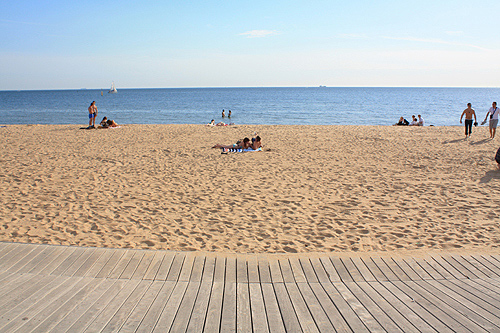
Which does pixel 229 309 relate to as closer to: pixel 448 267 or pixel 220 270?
pixel 220 270

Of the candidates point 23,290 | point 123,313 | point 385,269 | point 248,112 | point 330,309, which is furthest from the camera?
point 248,112

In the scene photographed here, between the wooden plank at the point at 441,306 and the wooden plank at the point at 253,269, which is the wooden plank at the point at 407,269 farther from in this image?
the wooden plank at the point at 253,269

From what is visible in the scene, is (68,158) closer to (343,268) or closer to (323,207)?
(323,207)

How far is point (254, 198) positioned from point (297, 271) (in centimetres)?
347

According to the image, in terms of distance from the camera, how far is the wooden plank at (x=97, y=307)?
264 centimetres

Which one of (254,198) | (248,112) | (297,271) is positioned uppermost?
(248,112)

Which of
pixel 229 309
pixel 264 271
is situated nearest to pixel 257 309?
pixel 229 309

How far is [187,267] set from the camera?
3654 millimetres

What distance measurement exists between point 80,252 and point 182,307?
1758mm

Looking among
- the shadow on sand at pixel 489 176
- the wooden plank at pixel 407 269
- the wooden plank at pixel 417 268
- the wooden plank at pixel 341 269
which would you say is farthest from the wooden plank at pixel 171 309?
the shadow on sand at pixel 489 176

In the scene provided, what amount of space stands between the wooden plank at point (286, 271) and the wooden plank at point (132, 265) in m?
1.55

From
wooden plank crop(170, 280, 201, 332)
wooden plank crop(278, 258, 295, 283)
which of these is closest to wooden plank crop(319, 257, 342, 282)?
wooden plank crop(278, 258, 295, 283)

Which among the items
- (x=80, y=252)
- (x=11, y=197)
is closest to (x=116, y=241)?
(x=80, y=252)

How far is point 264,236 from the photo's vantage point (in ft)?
16.9
